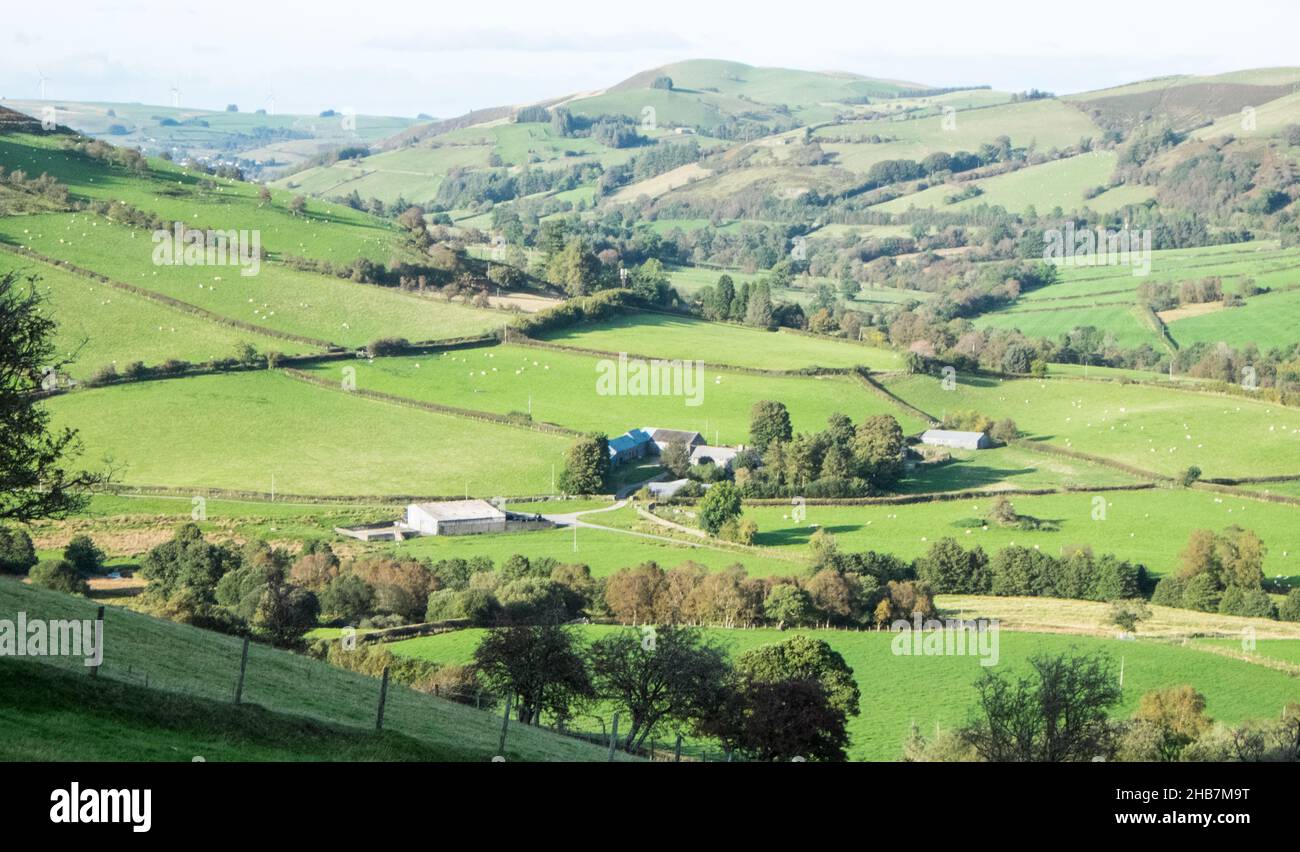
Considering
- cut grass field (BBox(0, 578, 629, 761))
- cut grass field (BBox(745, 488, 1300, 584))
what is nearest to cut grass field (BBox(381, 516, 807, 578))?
cut grass field (BBox(745, 488, 1300, 584))

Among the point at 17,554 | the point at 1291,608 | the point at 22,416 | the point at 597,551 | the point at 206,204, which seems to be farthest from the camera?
the point at 206,204

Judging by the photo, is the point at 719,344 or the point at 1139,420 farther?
the point at 719,344

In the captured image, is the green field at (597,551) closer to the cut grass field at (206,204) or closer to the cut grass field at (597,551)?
the cut grass field at (597,551)

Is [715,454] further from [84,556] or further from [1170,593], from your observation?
[84,556]

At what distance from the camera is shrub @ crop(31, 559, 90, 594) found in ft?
178

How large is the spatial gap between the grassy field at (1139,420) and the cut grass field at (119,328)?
5264 cm

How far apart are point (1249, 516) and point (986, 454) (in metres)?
19.4

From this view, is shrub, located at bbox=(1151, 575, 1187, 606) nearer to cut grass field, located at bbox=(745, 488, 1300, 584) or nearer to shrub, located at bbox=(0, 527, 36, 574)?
cut grass field, located at bbox=(745, 488, 1300, 584)

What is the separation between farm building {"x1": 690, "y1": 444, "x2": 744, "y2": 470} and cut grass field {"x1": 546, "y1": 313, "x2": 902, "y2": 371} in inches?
762

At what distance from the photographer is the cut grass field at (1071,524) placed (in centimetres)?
7112

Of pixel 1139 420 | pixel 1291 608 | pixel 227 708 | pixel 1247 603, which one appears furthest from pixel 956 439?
pixel 227 708

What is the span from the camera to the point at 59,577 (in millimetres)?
54531

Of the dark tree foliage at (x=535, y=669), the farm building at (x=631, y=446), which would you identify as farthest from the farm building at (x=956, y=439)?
the dark tree foliage at (x=535, y=669)

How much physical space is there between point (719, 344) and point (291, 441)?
42.7 metres
